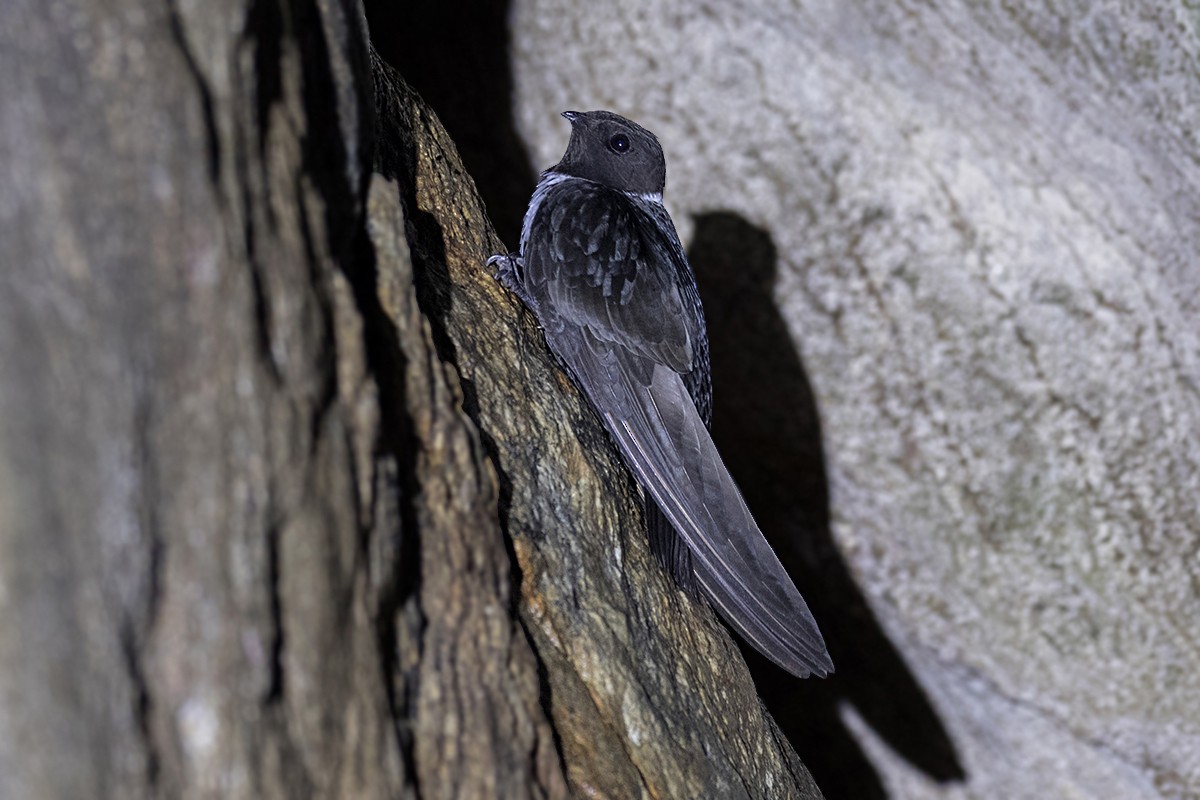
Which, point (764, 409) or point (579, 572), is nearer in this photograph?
point (579, 572)

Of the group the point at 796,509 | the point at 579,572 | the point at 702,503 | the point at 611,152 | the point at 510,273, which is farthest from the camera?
the point at 796,509

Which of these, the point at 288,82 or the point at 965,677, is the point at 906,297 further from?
the point at 288,82

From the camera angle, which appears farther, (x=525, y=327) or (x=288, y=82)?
(x=525, y=327)

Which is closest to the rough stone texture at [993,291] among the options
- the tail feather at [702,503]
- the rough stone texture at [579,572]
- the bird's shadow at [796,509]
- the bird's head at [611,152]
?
the bird's shadow at [796,509]

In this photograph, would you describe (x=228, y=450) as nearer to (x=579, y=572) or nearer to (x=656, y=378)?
(x=579, y=572)

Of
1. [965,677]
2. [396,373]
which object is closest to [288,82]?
[396,373]

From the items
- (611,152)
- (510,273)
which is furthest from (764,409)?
(510,273)
